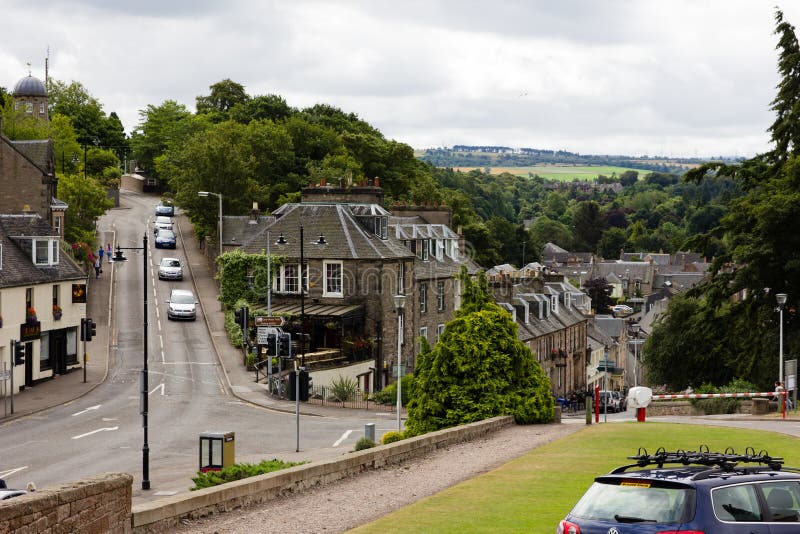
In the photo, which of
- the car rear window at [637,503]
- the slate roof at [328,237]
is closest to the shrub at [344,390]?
the slate roof at [328,237]

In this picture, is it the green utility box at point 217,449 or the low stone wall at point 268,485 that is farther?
the green utility box at point 217,449

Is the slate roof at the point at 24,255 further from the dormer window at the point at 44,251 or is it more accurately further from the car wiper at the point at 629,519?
the car wiper at the point at 629,519

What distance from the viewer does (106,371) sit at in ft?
Answer: 182

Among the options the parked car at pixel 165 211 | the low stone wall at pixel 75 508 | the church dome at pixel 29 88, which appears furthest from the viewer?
the church dome at pixel 29 88

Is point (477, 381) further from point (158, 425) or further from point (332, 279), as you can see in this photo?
point (332, 279)

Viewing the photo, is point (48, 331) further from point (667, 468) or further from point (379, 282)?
point (667, 468)

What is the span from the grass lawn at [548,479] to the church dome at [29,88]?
114567 millimetres

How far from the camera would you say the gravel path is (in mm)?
17422

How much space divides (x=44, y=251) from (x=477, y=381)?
100ft

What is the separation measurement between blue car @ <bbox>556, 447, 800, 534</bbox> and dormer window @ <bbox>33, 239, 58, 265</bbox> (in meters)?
47.3

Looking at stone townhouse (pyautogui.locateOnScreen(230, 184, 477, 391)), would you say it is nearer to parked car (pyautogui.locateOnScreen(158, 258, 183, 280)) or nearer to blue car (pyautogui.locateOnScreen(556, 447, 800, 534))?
parked car (pyautogui.locateOnScreen(158, 258, 183, 280))

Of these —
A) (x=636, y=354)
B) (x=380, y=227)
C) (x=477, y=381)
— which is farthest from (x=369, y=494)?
(x=636, y=354)

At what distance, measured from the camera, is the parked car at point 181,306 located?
218 ft

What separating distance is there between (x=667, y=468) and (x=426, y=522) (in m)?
5.31
